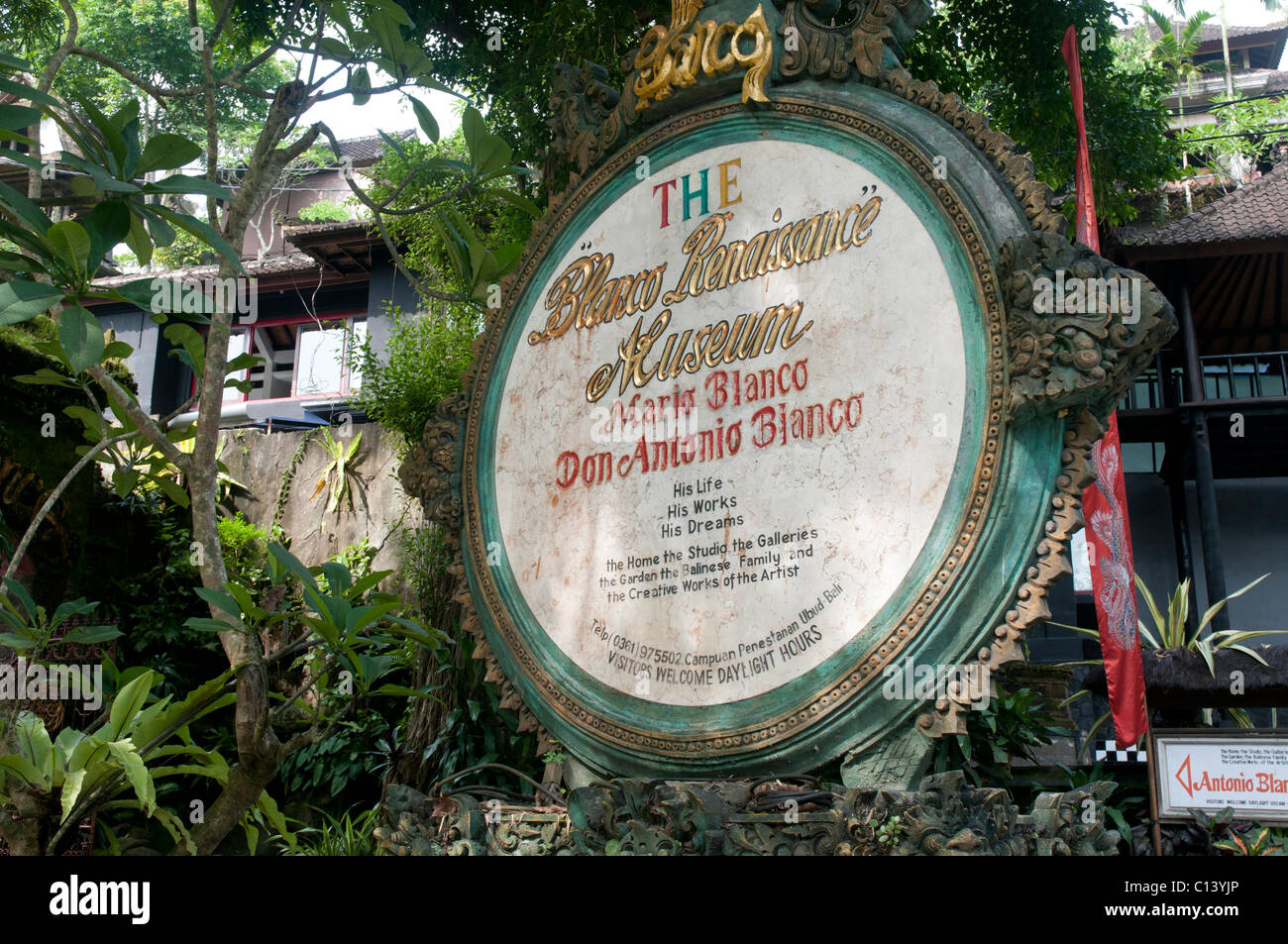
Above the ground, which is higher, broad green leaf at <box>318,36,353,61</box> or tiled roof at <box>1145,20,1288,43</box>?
tiled roof at <box>1145,20,1288,43</box>

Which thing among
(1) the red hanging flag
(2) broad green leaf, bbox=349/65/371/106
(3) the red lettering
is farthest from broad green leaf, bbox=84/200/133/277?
(1) the red hanging flag

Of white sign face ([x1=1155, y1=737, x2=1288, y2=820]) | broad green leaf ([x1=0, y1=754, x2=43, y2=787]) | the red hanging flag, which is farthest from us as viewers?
the red hanging flag

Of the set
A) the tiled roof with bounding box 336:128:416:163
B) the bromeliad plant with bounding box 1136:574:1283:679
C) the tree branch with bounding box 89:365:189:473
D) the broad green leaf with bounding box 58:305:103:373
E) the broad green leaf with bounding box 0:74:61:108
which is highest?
the tiled roof with bounding box 336:128:416:163

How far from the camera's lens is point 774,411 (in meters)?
3.53

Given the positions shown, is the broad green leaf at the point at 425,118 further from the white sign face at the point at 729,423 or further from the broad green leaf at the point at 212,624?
the broad green leaf at the point at 212,624

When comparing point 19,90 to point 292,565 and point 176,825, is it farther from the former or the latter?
point 176,825

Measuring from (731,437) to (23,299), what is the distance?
6.82 feet

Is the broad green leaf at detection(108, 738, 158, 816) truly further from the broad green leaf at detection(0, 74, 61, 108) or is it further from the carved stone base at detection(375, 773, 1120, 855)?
the broad green leaf at detection(0, 74, 61, 108)

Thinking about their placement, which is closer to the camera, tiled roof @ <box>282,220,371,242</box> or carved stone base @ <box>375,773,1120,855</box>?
carved stone base @ <box>375,773,1120,855</box>

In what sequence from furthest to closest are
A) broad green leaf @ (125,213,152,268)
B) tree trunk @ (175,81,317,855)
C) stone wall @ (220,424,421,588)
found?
1. stone wall @ (220,424,421,588)
2. tree trunk @ (175,81,317,855)
3. broad green leaf @ (125,213,152,268)

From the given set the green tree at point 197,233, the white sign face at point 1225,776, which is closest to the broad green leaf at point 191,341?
the green tree at point 197,233

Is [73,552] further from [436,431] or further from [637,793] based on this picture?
[637,793]

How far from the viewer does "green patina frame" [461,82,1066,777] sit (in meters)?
2.98

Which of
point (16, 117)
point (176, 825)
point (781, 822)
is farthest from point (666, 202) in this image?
point (176, 825)
